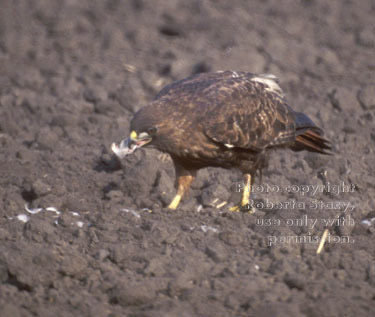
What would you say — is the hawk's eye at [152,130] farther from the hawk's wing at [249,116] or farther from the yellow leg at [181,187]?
the yellow leg at [181,187]

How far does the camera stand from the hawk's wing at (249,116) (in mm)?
6309

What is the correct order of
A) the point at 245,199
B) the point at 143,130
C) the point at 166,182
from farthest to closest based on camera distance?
the point at 166,182 → the point at 245,199 → the point at 143,130

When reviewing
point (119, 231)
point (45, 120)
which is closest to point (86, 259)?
point (119, 231)

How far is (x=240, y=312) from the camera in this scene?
493 centimetres

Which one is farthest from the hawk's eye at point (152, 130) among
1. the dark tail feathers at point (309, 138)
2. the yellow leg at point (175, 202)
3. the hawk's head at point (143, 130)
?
the dark tail feathers at point (309, 138)

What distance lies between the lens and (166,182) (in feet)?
23.4

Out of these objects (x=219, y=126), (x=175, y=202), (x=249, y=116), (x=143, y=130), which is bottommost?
(x=175, y=202)

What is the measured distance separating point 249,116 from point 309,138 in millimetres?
964

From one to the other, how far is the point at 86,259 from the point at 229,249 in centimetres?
120

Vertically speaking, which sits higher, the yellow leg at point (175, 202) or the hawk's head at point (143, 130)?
the hawk's head at point (143, 130)

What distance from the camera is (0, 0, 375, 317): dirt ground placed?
515 centimetres

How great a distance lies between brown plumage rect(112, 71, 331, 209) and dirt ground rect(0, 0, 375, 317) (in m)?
0.46

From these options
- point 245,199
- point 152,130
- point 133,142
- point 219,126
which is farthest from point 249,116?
point 133,142

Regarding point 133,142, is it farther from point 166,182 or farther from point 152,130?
point 166,182
